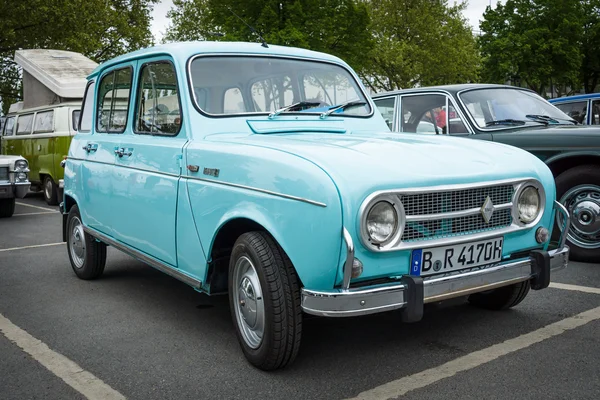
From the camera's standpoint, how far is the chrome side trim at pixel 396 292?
316cm

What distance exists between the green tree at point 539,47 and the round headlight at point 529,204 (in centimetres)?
3531

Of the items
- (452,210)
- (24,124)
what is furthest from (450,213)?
(24,124)

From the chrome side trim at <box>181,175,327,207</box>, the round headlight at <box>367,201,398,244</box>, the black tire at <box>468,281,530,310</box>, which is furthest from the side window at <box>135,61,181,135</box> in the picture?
the black tire at <box>468,281,530,310</box>

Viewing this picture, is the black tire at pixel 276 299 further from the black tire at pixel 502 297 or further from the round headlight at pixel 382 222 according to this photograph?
the black tire at pixel 502 297

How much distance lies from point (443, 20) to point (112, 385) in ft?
133

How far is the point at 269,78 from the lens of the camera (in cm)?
480

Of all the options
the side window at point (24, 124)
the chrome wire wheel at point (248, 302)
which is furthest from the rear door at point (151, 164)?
the side window at point (24, 124)

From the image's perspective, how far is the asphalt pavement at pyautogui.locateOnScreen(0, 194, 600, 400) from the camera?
3410 millimetres

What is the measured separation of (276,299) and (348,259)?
0.49 meters

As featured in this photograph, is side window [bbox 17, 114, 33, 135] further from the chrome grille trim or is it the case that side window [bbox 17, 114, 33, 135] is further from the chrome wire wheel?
the chrome grille trim

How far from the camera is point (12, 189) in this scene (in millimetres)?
11688

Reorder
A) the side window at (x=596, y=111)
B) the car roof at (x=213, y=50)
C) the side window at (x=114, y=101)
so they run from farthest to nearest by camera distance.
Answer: the side window at (x=596, y=111) → the side window at (x=114, y=101) → the car roof at (x=213, y=50)

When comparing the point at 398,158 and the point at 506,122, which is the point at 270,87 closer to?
the point at 398,158

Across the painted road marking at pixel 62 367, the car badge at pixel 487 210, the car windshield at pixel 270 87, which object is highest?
the car windshield at pixel 270 87
